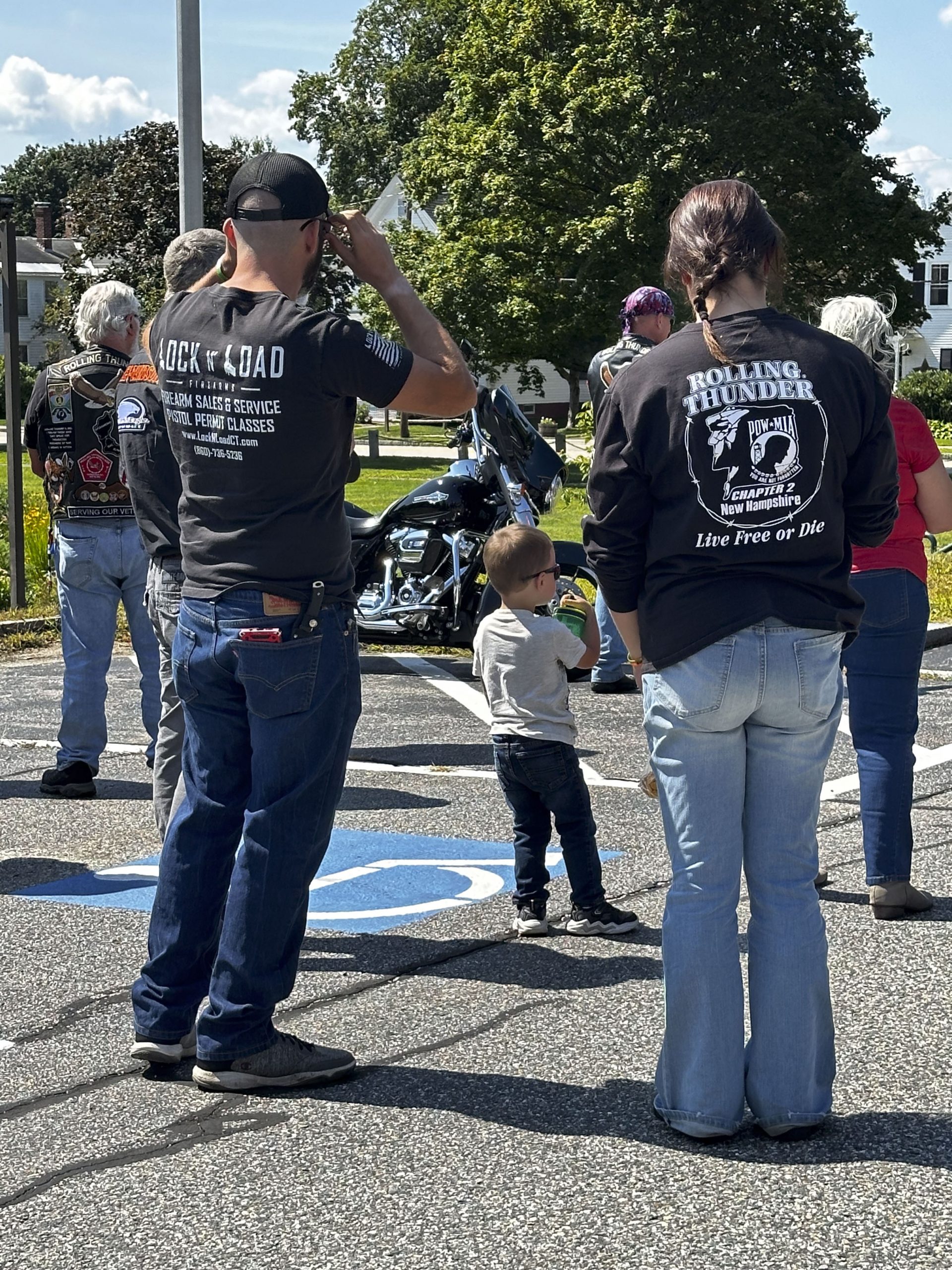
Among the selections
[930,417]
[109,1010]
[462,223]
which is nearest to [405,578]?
[109,1010]

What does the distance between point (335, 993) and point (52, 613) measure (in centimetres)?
904

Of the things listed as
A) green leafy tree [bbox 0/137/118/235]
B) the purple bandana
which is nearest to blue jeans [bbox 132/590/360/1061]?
the purple bandana

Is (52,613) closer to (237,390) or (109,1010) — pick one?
(109,1010)

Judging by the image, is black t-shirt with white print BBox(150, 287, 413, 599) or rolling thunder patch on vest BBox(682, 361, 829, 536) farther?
black t-shirt with white print BBox(150, 287, 413, 599)

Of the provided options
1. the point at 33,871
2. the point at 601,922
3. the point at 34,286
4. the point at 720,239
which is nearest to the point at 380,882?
the point at 601,922

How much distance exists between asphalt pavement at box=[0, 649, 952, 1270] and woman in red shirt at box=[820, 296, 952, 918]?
0.19m

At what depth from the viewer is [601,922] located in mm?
5188

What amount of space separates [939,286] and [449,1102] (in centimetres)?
8435

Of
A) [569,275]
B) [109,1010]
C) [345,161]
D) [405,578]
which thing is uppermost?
[345,161]

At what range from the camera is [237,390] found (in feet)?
12.5

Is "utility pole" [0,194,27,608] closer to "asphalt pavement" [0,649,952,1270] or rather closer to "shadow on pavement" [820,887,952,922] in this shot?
"asphalt pavement" [0,649,952,1270]

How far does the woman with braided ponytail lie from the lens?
3.52m

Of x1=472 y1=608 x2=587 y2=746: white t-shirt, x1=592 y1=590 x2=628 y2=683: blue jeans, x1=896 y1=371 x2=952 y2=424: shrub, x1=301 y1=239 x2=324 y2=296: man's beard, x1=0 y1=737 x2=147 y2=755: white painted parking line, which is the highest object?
x1=896 y1=371 x2=952 y2=424: shrub

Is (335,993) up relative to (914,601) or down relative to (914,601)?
down
